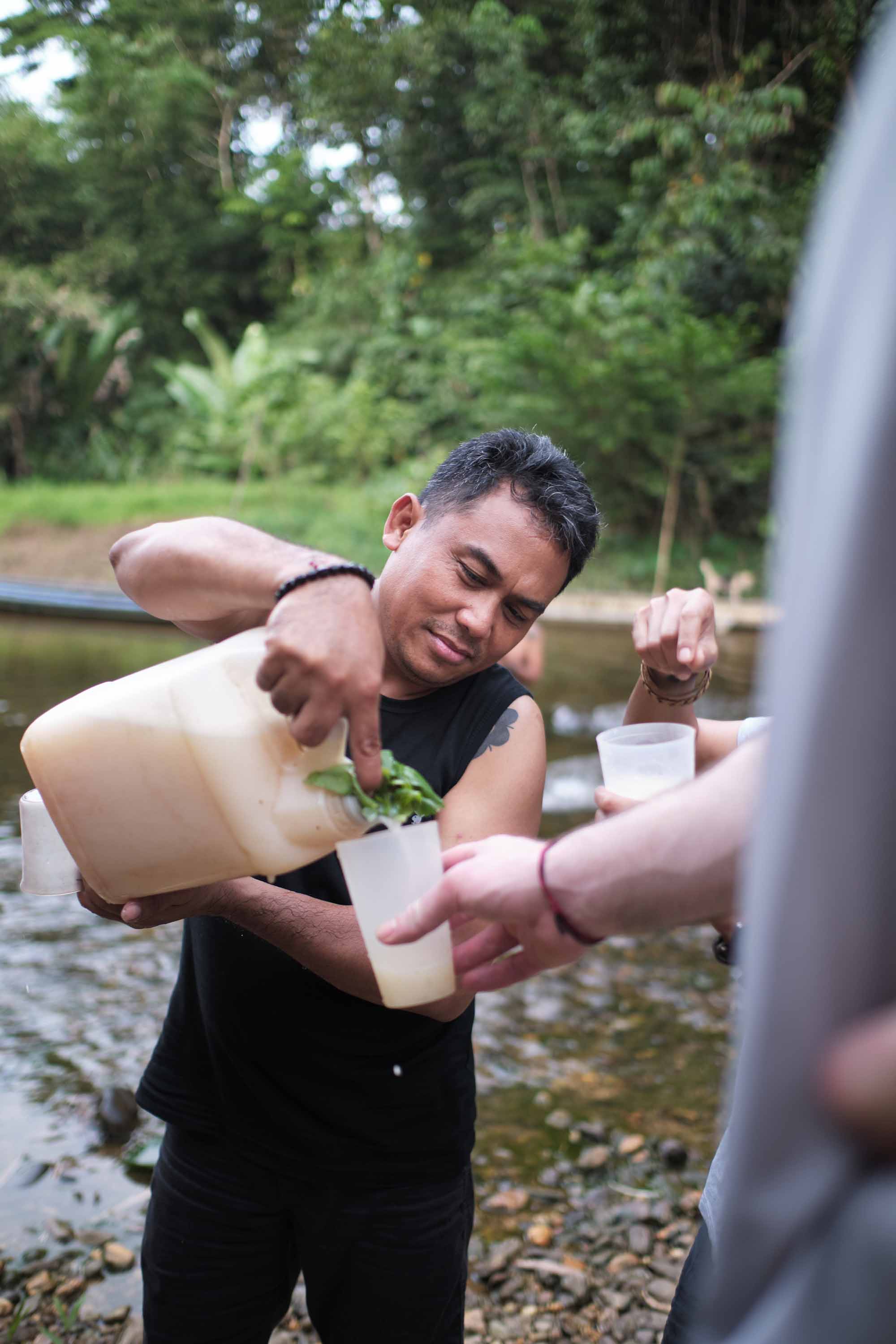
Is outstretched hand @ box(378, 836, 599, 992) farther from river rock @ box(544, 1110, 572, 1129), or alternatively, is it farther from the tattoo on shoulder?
river rock @ box(544, 1110, 572, 1129)

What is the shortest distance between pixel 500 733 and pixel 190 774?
65 centimetres

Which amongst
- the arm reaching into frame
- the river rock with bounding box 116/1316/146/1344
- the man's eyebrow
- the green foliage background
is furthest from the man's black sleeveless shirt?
the green foliage background

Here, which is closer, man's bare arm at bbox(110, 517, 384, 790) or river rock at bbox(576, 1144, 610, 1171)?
man's bare arm at bbox(110, 517, 384, 790)

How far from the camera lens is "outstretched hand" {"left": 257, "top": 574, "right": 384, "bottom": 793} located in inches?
47.1

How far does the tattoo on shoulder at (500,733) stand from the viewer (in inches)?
69.9

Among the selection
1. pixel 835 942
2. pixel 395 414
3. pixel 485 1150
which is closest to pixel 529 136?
pixel 395 414

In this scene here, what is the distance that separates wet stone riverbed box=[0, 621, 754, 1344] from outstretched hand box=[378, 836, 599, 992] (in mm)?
1736

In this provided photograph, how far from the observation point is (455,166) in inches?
1006

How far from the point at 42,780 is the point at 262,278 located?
3120 centimetres

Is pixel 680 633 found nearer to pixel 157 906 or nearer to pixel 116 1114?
pixel 157 906

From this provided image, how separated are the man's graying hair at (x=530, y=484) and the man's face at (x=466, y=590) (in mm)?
24

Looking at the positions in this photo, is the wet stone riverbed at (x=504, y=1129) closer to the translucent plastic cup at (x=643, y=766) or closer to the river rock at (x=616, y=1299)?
the river rock at (x=616, y=1299)

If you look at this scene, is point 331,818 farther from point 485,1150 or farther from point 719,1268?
point 485,1150

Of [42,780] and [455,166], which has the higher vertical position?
[455,166]
